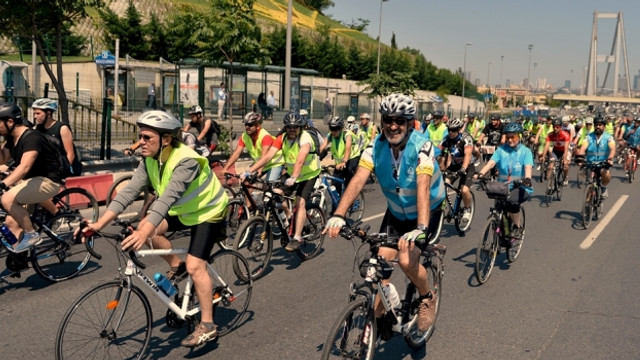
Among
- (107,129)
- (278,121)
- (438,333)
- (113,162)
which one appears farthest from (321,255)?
(278,121)

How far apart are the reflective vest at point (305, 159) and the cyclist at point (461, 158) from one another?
2866 mm

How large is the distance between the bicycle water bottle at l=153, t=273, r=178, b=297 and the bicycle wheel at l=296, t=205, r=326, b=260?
3059mm

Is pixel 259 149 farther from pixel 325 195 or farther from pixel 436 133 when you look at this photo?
pixel 436 133

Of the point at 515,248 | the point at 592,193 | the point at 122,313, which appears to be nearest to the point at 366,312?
the point at 122,313

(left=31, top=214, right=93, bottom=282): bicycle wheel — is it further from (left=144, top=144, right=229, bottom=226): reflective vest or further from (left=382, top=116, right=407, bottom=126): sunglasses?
(left=382, top=116, right=407, bottom=126): sunglasses

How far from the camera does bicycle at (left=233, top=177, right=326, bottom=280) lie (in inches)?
252

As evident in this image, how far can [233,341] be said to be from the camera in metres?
4.89

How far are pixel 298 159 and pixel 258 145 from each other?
2.72 ft

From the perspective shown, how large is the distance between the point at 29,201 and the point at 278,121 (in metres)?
17.4

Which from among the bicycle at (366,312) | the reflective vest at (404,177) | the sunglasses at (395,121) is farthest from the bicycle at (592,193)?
the sunglasses at (395,121)

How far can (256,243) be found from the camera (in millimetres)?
6523

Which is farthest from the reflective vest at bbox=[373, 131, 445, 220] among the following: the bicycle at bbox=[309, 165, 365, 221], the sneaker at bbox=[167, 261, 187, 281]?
the bicycle at bbox=[309, 165, 365, 221]

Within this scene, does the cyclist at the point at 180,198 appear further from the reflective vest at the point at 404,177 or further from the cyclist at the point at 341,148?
the cyclist at the point at 341,148

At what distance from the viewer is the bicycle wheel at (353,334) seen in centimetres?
366
